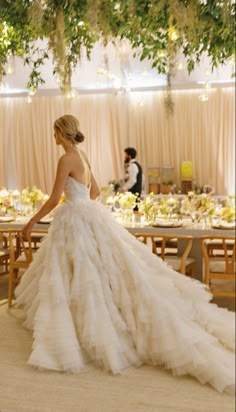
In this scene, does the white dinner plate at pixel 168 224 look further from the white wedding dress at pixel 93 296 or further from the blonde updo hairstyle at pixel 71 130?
the blonde updo hairstyle at pixel 71 130

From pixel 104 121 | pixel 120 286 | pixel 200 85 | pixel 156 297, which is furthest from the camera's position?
pixel 120 286

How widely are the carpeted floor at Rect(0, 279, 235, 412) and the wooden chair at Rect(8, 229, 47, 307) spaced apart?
9cm

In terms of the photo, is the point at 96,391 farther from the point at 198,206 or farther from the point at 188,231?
the point at 198,206

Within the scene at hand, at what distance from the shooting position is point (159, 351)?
297 cm

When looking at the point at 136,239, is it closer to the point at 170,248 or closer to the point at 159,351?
the point at 170,248

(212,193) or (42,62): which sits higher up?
(42,62)

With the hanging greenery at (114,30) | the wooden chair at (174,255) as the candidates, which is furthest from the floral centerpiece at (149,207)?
the hanging greenery at (114,30)

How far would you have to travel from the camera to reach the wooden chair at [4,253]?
2.92 m

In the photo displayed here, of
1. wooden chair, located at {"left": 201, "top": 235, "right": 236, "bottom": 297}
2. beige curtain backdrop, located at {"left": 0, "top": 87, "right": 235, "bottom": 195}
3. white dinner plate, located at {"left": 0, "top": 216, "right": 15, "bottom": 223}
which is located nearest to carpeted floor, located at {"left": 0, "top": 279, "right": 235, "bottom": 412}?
white dinner plate, located at {"left": 0, "top": 216, "right": 15, "bottom": 223}

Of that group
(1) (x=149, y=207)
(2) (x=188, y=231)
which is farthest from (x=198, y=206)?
(1) (x=149, y=207)

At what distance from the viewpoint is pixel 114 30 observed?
2.98 meters

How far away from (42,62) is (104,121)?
0.58m

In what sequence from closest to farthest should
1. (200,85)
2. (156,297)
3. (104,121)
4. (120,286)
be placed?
(200,85), (104,121), (156,297), (120,286)

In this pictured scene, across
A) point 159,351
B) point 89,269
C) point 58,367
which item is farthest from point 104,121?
point 58,367
